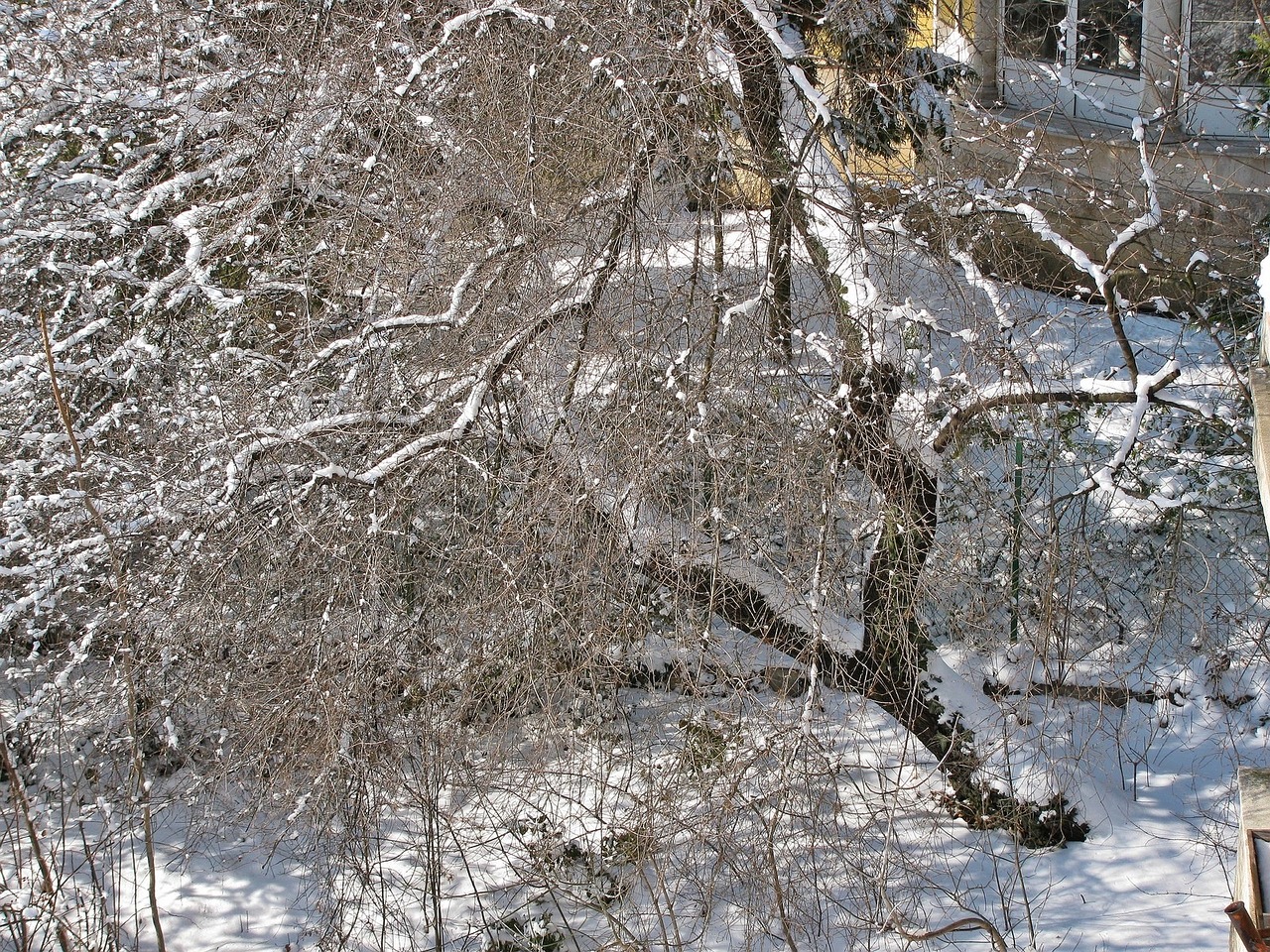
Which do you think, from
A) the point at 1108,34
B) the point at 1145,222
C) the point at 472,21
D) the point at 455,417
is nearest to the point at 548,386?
the point at 455,417

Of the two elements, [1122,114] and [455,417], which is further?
[1122,114]

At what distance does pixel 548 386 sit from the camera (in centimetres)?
417

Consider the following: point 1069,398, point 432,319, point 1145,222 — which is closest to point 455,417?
point 432,319

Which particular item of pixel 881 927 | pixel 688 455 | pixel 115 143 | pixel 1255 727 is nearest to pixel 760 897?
pixel 881 927

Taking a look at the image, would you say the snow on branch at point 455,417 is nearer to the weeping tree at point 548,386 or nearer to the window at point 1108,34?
the weeping tree at point 548,386

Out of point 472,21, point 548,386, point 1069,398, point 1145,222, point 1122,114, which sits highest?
point 472,21

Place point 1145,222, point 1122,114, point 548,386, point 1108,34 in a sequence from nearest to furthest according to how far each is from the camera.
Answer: point 548,386 → point 1145,222 → point 1122,114 → point 1108,34

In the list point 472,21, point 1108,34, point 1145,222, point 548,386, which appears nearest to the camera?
point 548,386

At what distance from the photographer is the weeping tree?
3.95m

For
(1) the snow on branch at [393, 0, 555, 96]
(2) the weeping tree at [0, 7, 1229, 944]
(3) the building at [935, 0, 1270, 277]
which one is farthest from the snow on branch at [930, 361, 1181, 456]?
(1) the snow on branch at [393, 0, 555, 96]

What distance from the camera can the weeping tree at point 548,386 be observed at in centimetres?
395

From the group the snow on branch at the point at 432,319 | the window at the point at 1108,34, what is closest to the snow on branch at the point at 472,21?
the snow on branch at the point at 432,319

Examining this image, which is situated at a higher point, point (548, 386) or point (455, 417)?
point (548, 386)

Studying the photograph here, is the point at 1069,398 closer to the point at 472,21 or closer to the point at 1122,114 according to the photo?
the point at 472,21
